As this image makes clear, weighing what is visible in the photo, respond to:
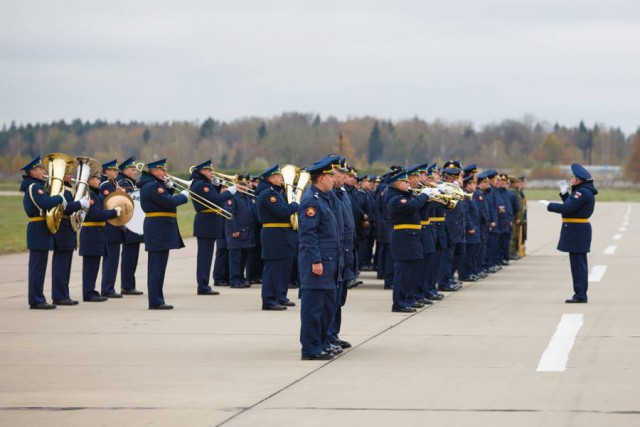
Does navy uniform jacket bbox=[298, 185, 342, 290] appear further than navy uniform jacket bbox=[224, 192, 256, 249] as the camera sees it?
No

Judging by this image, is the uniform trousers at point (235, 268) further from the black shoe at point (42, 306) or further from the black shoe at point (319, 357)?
the black shoe at point (319, 357)

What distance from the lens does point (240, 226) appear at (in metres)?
20.0

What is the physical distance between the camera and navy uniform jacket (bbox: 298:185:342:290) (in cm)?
1184

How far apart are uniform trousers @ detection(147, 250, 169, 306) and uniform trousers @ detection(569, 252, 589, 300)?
5751 mm

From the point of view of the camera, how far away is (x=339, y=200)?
41.5ft

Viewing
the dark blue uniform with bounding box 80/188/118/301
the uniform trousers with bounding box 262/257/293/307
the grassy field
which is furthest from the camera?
the grassy field

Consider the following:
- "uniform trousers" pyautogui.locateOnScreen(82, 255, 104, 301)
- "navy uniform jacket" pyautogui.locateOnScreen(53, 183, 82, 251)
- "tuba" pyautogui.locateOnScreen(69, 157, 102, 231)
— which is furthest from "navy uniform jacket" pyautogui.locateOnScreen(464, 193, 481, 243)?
"navy uniform jacket" pyautogui.locateOnScreen(53, 183, 82, 251)

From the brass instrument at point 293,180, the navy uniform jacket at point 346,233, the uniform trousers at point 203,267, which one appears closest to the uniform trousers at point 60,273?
the uniform trousers at point 203,267

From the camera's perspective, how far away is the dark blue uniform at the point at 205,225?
18.9 m

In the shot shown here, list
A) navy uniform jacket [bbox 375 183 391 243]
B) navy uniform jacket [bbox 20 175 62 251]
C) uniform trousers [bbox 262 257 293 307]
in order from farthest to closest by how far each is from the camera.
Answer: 1. navy uniform jacket [bbox 375 183 391 243]
2. uniform trousers [bbox 262 257 293 307]
3. navy uniform jacket [bbox 20 175 62 251]

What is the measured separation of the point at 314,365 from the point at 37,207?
5977mm

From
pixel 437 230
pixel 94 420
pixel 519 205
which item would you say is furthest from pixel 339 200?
pixel 519 205

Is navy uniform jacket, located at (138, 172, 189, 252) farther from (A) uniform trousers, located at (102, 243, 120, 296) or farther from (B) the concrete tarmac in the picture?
(A) uniform trousers, located at (102, 243, 120, 296)

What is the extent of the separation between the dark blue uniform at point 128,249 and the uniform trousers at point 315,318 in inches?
274
